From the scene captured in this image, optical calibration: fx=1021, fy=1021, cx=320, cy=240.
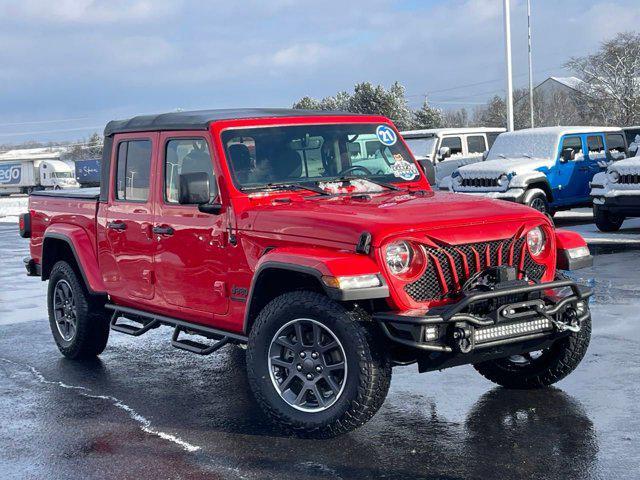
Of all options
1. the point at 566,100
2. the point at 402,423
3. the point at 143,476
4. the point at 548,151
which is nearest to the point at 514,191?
the point at 548,151

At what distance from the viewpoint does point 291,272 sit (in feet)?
19.4

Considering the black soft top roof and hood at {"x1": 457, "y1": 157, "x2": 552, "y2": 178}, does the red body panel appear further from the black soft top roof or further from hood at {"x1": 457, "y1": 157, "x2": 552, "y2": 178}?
hood at {"x1": 457, "y1": 157, "x2": 552, "y2": 178}

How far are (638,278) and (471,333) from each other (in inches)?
281

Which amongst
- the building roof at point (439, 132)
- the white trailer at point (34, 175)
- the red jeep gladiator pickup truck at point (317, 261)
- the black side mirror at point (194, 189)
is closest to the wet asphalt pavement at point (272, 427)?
the red jeep gladiator pickup truck at point (317, 261)

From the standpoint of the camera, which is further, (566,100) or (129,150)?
(566,100)

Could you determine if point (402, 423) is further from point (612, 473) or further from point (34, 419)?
point (34, 419)

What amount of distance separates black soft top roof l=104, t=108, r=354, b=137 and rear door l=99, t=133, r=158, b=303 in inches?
2.9

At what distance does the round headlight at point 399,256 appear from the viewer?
5.57m

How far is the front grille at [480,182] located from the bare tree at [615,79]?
145ft

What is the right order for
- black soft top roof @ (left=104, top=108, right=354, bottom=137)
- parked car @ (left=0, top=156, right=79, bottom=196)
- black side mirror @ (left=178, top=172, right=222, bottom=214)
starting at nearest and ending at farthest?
black side mirror @ (left=178, top=172, right=222, bottom=214) → black soft top roof @ (left=104, top=108, right=354, bottom=137) → parked car @ (left=0, top=156, right=79, bottom=196)

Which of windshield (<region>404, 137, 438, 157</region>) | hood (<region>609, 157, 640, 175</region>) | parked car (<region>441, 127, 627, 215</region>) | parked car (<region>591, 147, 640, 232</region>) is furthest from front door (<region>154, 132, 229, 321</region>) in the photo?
windshield (<region>404, 137, 438, 157</region>)

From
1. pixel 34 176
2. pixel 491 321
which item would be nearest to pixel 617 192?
pixel 491 321

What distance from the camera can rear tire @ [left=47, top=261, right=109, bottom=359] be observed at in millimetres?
8164

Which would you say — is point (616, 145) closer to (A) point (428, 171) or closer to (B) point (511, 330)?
(A) point (428, 171)
